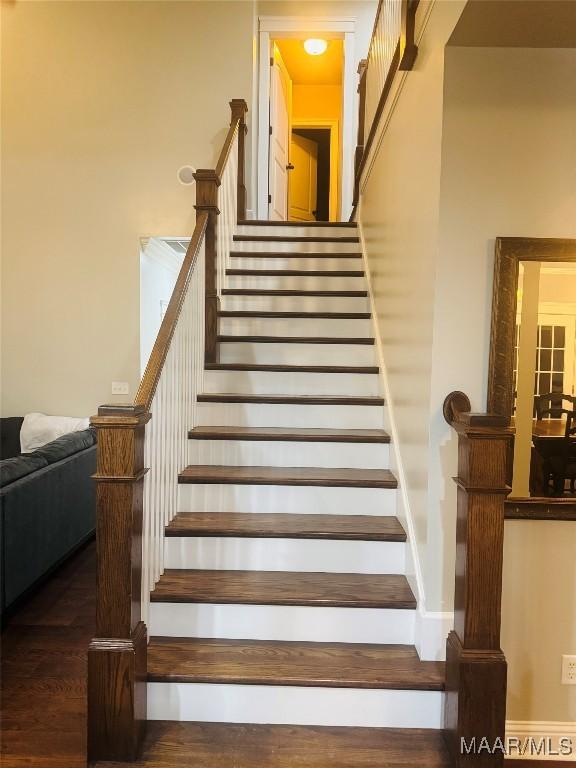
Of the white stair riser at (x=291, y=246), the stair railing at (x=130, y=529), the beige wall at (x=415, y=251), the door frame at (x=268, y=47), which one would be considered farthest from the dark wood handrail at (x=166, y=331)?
the door frame at (x=268, y=47)

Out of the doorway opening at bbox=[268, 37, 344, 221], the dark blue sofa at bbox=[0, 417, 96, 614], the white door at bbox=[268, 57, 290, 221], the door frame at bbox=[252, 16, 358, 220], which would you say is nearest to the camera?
the dark blue sofa at bbox=[0, 417, 96, 614]

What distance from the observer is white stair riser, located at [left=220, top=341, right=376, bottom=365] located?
3.08 meters

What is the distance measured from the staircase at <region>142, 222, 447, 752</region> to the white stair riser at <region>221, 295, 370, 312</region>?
387 millimetres

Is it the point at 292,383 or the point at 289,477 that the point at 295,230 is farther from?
the point at 289,477

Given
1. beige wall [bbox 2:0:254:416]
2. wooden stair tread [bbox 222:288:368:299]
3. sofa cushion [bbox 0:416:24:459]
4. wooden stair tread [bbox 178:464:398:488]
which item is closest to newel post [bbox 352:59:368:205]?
beige wall [bbox 2:0:254:416]

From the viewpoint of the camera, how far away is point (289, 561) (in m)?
2.09

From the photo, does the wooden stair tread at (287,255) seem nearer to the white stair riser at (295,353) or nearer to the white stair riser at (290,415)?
the white stair riser at (295,353)

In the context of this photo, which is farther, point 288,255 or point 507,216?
point 288,255

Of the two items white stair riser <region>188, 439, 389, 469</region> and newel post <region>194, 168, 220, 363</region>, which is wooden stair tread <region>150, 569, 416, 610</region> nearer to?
white stair riser <region>188, 439, 389, 469</region>

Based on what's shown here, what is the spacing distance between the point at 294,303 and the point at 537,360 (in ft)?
6.69

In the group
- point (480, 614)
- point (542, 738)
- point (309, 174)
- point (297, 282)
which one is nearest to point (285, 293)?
point (297, 282)

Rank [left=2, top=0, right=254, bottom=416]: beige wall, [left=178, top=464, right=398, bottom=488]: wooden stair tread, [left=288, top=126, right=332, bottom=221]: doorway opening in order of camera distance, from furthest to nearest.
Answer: [left=288, top=126, right=332, bottom=221]: doorway opening, [left=2, top=0, right=254, bottom=416]: beige wall, [left=178, top=464, right=398, bottom=488]: wooden stair tread

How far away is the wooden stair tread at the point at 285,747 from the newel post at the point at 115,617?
3.3 inches

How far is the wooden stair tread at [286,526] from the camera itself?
6.76 ft
